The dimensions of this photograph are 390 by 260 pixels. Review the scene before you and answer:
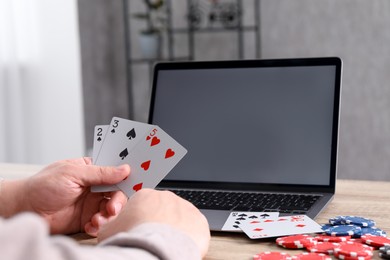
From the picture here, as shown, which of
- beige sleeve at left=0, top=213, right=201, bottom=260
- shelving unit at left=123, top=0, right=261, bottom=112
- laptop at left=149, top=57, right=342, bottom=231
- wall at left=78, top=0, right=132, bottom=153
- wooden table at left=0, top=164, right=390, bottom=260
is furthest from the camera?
wall at left=78, top=0, right=132, bottom=153

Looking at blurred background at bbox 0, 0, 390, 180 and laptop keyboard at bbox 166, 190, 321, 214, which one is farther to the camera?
blurred background at bbox 0, 0, 390, 180

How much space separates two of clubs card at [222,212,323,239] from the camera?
1.04 meters

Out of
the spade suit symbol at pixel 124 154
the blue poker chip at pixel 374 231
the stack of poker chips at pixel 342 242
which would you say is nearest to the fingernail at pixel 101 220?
the spade suit symbol at pixel 124 154

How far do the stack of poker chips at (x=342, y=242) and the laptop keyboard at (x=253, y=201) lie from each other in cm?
11

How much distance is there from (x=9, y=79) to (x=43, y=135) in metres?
0.44

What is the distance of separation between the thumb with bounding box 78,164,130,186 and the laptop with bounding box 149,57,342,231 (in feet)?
0.71

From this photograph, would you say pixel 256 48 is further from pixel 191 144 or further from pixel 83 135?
pixel 191 144

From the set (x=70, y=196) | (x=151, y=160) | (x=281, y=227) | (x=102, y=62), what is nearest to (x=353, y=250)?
(x=281, y=227)

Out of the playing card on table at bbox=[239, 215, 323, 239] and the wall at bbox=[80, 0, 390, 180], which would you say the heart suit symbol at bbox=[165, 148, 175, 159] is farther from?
the wall at bbox=[80, 0, 390, 180]

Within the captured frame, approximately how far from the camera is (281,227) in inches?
41.7

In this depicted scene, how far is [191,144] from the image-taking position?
1.45 m

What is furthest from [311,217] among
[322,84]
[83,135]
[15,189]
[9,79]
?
[83,135]

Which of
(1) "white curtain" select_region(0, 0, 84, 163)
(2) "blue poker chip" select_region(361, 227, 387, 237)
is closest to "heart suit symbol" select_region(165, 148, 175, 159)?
(2) "blue poker chip" select_region(361, 227, 387, 237)

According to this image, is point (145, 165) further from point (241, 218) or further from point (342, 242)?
point (342, 242)
